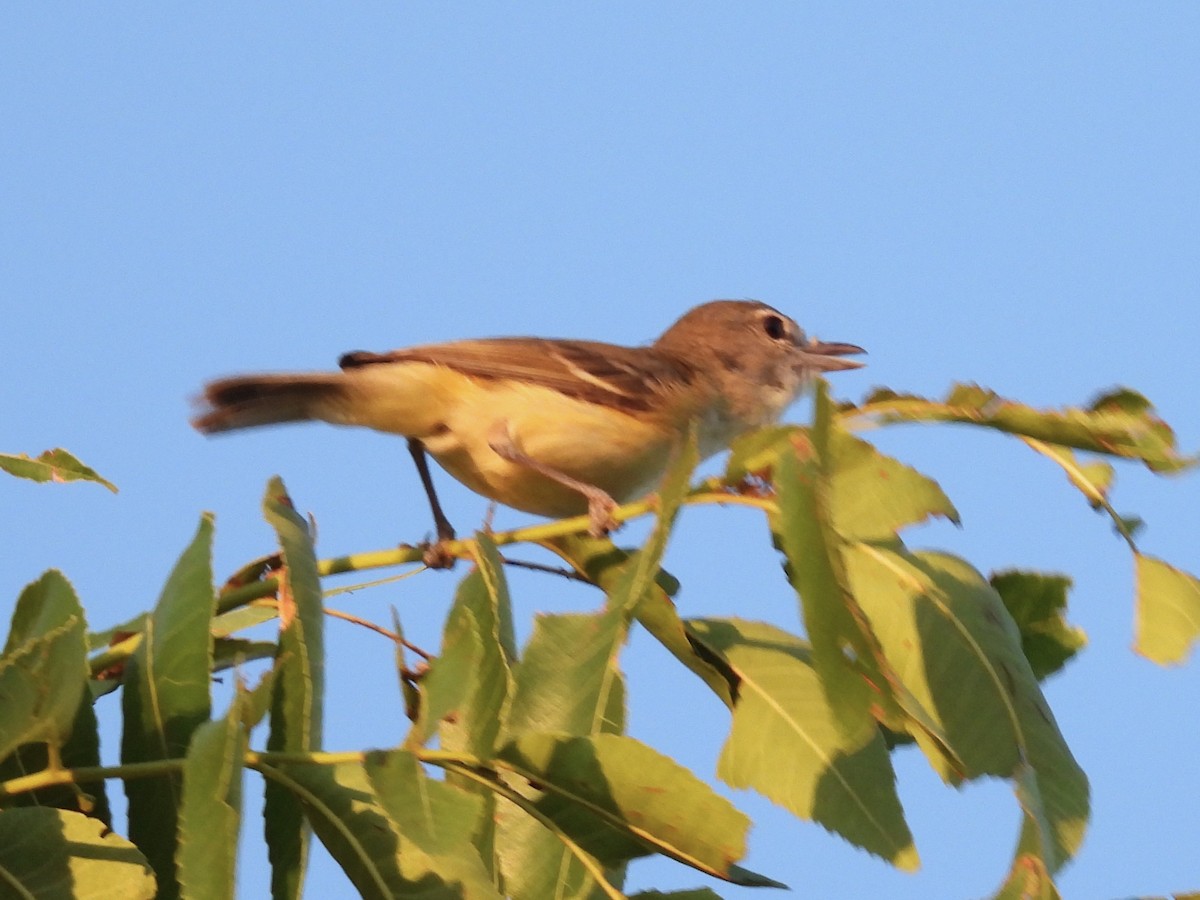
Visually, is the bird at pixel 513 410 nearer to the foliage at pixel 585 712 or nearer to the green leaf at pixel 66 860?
the foliage at pixel 585 712

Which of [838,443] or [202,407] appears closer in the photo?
[838,443]

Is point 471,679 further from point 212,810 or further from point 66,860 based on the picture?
point 66,860

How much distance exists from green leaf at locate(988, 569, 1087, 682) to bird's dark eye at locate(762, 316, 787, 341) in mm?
3955

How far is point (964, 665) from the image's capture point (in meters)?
2.62

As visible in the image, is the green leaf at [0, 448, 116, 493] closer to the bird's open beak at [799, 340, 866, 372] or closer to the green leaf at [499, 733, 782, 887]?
the green leaf at [499, 733, 782, 887]

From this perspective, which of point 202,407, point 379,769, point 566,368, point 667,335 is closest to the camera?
point 379,769

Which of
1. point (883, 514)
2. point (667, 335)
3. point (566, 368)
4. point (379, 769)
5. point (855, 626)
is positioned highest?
point (667, 335)

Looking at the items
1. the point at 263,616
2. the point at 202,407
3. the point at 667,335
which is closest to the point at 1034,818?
the point at 263,616

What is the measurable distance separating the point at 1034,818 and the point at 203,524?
1391 millimetres

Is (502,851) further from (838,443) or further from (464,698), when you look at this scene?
(838,443)

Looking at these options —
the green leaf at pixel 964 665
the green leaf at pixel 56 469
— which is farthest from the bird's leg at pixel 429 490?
the green leaf at pixel 964 665

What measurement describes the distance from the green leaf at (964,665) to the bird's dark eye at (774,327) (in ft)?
14.6

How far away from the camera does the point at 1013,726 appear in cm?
255

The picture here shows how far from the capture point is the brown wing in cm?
534
